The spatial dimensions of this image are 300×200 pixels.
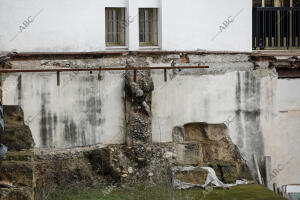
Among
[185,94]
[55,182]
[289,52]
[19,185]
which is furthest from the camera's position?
[289,52]

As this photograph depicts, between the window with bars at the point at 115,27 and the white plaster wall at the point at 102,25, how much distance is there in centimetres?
23

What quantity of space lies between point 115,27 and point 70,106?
88.3 inches

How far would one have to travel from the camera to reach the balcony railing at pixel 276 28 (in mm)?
20406

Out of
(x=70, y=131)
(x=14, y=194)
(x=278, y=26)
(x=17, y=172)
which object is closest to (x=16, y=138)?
(x=17, y=172)

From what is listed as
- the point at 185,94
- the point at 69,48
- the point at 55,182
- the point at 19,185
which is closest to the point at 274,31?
the point at 185,94

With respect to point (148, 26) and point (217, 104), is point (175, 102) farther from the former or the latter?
point (148, 26)

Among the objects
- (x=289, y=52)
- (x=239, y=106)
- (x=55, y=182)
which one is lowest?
(x=55, y=182)

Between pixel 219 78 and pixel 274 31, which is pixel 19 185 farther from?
pixel 274 31

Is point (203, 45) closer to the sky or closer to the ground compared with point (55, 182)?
closer to the sky

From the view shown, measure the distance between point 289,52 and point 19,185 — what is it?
972 cm

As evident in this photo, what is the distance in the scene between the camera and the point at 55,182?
17375mm

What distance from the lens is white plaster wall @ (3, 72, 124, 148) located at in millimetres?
17109

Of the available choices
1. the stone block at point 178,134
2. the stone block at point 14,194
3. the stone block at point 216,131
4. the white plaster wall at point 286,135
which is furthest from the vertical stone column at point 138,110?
the stone block at point 14,194

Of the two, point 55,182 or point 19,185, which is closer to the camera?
point 19,185
